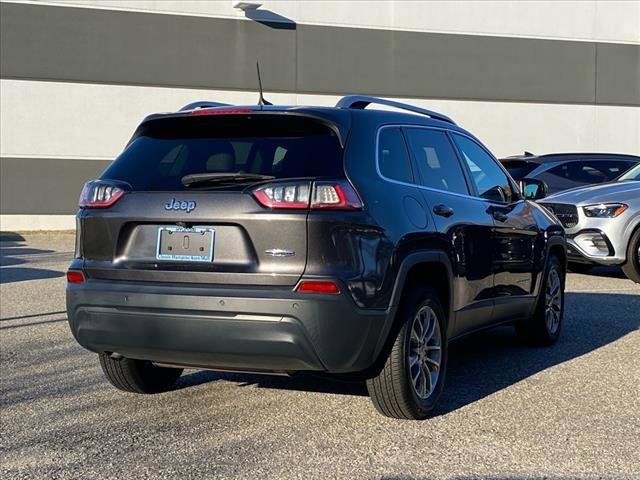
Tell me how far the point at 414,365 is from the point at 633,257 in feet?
23.6

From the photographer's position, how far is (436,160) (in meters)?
5.96

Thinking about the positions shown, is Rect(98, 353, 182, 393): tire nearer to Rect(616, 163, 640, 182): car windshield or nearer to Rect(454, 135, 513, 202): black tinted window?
Rect(454, 135, 513, 202): black tinted window

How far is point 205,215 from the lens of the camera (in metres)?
4.78

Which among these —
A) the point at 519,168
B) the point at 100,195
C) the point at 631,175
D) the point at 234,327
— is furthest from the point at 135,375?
the point at 519,168

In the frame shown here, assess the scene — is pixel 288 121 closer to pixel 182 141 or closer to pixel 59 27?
pixel 182 141

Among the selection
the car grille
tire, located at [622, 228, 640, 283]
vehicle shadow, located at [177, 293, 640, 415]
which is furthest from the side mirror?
tire, located at [622, 228, 640, 283]

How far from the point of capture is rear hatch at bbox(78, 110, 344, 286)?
469 centimetres

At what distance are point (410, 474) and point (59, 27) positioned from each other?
68.6ft

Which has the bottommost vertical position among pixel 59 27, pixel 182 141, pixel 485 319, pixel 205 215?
pixel 485 319

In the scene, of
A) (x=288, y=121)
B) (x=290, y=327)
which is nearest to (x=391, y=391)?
(x=290, y=327)

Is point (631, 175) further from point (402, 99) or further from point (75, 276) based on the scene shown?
point (402, 99)

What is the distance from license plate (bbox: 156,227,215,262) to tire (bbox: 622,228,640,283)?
813 centimetres

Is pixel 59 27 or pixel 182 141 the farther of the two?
pixel 59 27

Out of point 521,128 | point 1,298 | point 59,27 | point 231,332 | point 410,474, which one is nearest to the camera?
point 410,474
